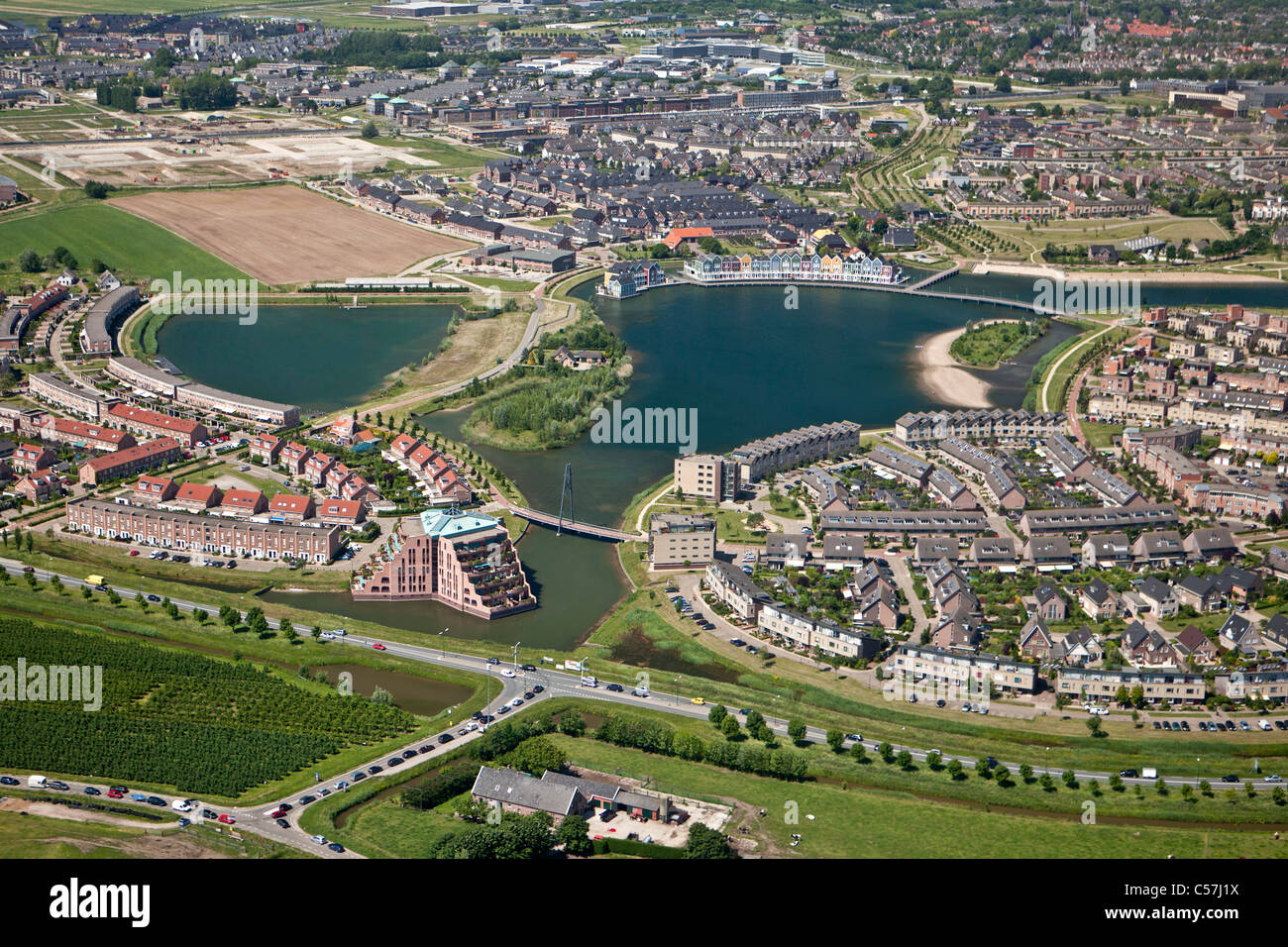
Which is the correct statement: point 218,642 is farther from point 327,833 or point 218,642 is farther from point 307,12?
point 307,12

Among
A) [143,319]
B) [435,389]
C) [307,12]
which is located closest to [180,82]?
[307,12]

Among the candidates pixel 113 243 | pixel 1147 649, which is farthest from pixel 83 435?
pixel 1147 649

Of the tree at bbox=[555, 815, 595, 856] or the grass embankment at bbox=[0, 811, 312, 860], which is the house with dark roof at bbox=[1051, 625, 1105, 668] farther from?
the grass embankment at bbox=[0, 811, 312, 860]

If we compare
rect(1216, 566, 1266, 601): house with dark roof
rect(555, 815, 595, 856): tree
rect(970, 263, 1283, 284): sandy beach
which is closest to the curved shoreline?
rect(970, 263, 1283, 284): sandy beach

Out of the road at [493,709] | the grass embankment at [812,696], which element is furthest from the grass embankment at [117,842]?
the grass embankment at [812,696]

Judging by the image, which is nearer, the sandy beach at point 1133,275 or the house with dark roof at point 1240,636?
the house with dark roof at point 1240,636

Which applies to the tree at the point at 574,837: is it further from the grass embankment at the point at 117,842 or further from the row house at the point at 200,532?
the row house at the point at 200,532
